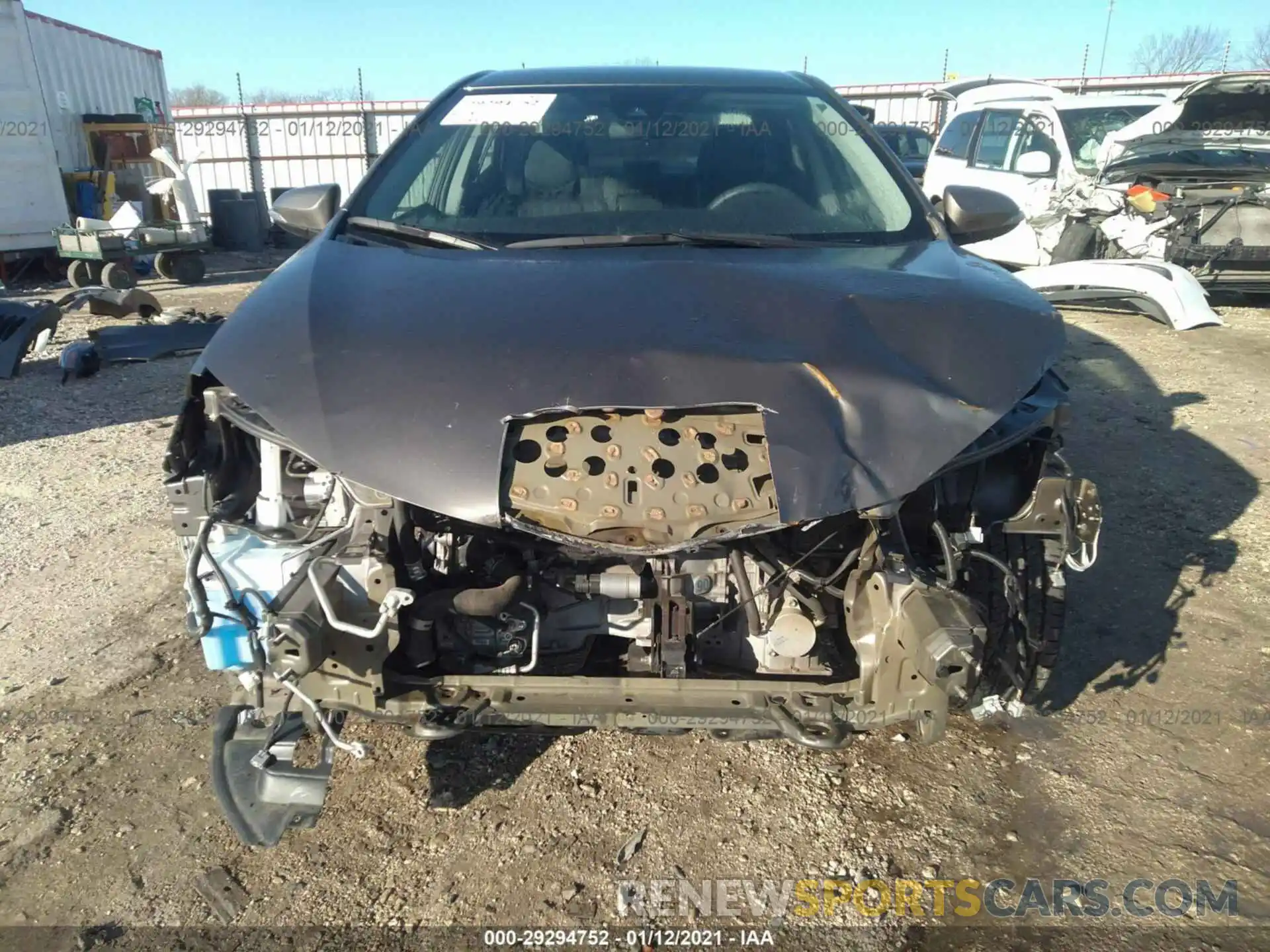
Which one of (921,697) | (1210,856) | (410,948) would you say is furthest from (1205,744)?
(410,948)

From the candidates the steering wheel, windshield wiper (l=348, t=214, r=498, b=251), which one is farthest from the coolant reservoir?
the steering wheel

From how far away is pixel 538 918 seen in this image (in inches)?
80.2

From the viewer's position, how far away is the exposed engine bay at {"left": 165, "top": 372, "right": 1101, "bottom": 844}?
1858 millimetres

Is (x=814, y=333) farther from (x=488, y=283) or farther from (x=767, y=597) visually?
(x=488, y=283)

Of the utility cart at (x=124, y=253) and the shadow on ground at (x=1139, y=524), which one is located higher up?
the shadow on ground at (x=1139, y=524)

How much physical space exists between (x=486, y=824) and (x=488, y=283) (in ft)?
4.55

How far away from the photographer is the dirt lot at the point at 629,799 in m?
2.06

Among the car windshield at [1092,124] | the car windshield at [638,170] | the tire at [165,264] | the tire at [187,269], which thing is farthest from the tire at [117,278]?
the car windshield at [1092,124]

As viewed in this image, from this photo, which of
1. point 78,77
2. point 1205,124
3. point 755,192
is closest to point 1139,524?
point 755,192

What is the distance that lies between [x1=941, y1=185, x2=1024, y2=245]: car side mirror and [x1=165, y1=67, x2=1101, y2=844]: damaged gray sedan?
42 cm

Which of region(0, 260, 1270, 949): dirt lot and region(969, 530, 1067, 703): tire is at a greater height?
region(969, 530, 1067, 703): tire

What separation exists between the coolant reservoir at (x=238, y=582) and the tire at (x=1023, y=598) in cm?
171

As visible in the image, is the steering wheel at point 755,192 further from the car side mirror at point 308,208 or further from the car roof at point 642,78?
the car side mirror at point 308,208

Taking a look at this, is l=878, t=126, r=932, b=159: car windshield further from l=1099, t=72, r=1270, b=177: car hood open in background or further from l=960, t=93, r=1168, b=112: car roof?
l=1099, t=72, r=1270, b=177: car hood open in background
